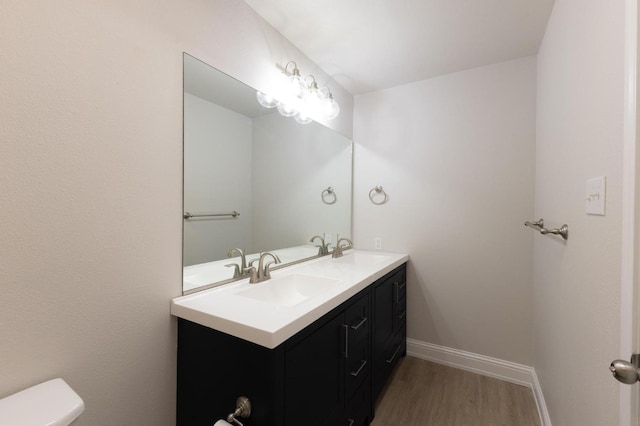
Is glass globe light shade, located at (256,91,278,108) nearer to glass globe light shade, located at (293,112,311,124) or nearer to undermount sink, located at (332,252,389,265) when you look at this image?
glass globe light shade, located at (293,112,311,124)

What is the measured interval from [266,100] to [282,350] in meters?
1.37

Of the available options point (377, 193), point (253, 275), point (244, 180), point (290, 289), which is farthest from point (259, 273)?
point (377, 193)

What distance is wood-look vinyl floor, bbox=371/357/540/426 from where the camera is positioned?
165 centimetres

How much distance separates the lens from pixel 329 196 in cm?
239

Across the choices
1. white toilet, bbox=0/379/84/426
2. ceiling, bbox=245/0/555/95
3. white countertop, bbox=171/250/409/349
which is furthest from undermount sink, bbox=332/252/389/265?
white toilet, bbox=0/379/84/426

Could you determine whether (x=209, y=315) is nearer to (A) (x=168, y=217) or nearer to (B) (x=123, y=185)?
(A) (x=168, y=217)

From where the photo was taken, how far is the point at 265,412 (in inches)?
36.0

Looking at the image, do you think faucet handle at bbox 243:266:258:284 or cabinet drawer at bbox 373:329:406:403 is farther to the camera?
cabinet drawer at bbox 373:329:406:403

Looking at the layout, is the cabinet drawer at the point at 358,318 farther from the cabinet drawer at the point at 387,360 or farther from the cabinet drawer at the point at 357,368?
the cabinet drawer at the point at 387,360

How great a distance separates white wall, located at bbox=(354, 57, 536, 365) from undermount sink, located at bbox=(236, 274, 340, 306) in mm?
1051

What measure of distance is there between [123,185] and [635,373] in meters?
1.50

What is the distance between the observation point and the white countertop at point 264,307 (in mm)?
923

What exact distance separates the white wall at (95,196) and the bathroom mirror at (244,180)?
88 mm

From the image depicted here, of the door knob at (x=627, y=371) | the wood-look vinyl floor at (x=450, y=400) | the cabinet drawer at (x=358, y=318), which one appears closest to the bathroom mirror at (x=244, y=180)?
the cabinet drawer at (x=358, y=318)
